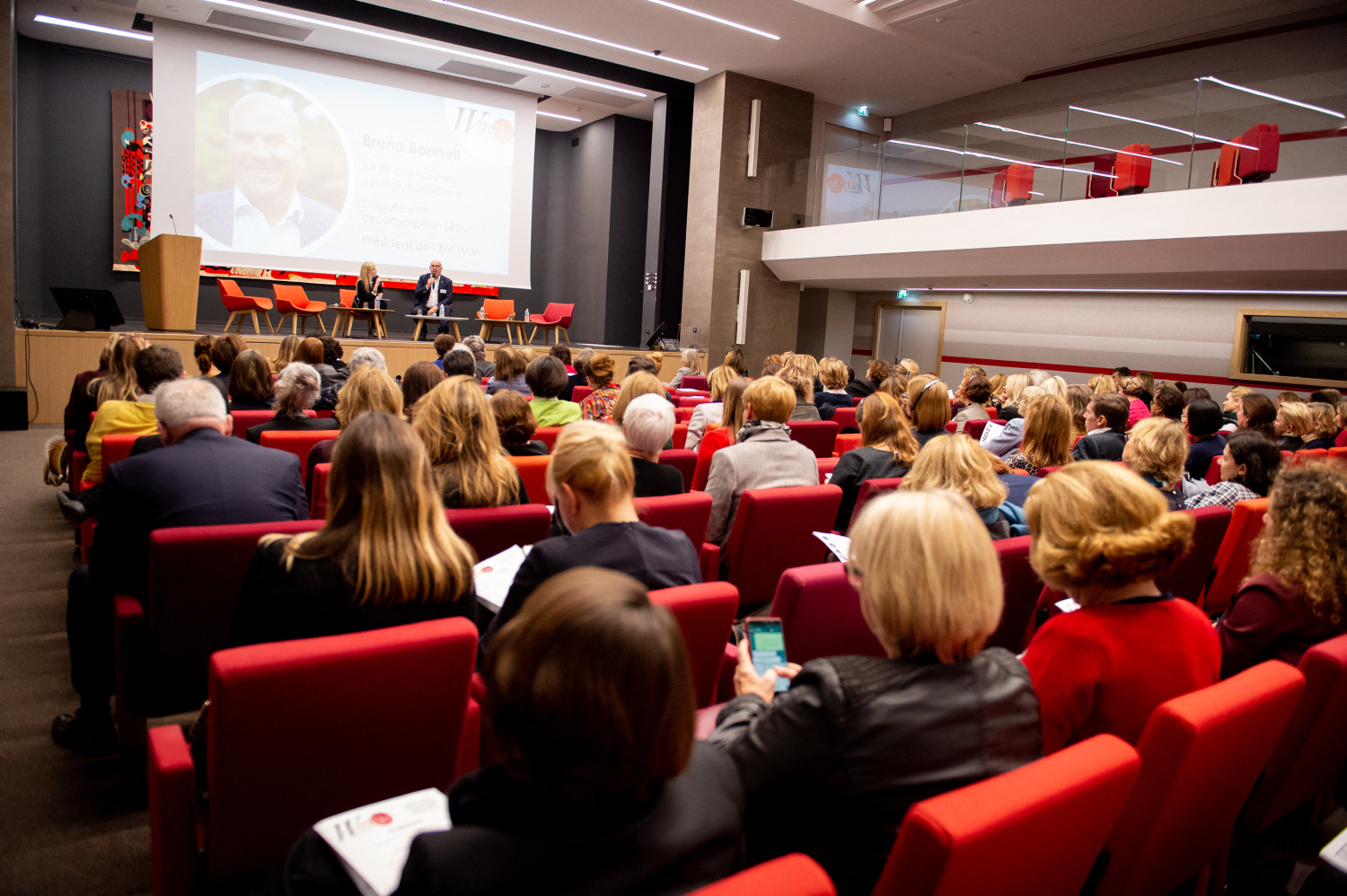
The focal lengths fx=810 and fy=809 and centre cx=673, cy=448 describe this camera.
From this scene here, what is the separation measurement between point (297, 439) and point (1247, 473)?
4.23 m

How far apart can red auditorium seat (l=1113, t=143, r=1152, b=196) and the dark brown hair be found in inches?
389

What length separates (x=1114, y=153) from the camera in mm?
9188

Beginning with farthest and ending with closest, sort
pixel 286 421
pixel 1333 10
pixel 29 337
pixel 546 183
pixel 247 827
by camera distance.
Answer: pixel 546 183, pixel 1333 10, pixel 29 337, pixel 286 421, pixel 247 827

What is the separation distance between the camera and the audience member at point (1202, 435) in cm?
480

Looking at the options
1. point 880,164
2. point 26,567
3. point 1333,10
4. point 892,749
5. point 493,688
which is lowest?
point 26,567

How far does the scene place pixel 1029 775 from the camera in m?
1.12

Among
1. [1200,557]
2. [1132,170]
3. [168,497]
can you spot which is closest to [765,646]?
[168,497]

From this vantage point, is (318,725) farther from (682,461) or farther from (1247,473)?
(1247,473)

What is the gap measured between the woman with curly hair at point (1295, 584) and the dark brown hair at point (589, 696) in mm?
1817

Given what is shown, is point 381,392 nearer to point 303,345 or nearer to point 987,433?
point 303,345

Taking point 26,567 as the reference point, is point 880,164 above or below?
above

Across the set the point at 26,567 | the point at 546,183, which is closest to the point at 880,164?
the point at 546,183

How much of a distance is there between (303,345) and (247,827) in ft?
15.1

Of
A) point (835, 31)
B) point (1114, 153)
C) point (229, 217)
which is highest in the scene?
point (835, 31)
